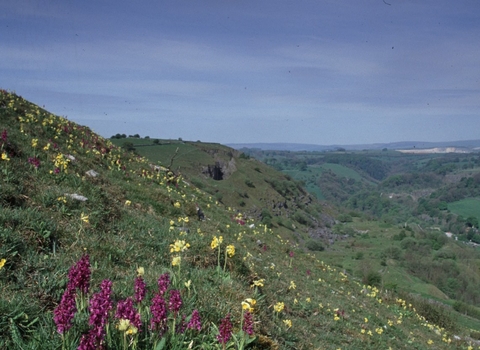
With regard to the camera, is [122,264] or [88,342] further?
[122,264]

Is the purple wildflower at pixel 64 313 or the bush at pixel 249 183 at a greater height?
the purple wildflower at pixel 64 313

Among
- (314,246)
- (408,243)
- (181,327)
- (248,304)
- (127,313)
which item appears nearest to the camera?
(127,313)

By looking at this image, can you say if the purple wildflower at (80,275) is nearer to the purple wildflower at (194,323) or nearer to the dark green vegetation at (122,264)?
the dark green vegetation at (122,264)

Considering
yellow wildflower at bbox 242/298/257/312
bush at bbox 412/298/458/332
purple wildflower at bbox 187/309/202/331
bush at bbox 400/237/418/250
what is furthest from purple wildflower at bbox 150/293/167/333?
bush at bbox 400/237/418/250

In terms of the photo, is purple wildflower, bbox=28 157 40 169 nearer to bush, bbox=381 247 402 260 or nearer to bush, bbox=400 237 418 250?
bush, bbox=381 247 402 260

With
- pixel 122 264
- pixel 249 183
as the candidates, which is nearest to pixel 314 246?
pixel 249 183

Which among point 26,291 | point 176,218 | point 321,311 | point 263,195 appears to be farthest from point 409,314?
point 263,195

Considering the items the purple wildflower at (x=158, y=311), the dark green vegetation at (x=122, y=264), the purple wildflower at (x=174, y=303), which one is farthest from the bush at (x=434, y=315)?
the purple wildflower at (x=158, y=311)

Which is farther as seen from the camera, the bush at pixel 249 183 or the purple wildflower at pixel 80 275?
the bush at pixel 249 183

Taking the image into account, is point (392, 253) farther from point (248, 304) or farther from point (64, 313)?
point (64, 313)

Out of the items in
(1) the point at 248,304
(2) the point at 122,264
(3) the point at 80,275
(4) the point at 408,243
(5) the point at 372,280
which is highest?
(3) the point at 80,275

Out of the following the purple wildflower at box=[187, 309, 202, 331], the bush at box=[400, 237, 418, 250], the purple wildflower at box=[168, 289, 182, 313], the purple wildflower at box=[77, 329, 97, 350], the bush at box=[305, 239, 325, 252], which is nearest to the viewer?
the purple wildflower at box=[77, 329, 97, 350]

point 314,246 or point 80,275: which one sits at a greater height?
point 80,275

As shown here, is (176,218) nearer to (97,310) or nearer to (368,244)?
(97,310)
